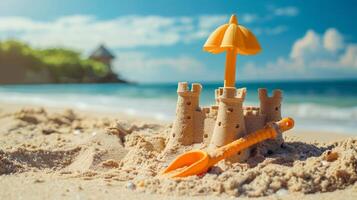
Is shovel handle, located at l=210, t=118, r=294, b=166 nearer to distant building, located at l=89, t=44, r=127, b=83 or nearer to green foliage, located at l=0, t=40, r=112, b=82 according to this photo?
green foliage, located at l=0, t=40, r=112, b=82

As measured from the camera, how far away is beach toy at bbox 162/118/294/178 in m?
4.47

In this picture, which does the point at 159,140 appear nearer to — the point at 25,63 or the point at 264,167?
the point at 264,167

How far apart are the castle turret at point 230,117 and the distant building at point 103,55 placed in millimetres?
50133

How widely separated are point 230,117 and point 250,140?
29cm

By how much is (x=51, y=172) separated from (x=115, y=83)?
5401 centimetres

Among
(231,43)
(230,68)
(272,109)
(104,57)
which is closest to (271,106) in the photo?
(272,109)

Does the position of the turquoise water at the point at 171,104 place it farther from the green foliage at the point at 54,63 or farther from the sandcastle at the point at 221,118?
the green foliage at the point at 54,63

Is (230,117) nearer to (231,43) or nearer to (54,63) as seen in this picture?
(231,43)

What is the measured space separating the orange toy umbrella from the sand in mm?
869

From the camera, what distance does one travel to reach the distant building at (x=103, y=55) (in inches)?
2135

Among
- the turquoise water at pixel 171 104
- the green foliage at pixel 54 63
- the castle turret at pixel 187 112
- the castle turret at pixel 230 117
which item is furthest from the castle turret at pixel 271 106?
the green foliage at pixel 54 63

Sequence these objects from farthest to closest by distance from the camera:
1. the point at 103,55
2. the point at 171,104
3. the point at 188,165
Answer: the point at 103,55 → the point at 171,104 → the point at 188,165

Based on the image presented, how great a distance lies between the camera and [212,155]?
4.48 meters

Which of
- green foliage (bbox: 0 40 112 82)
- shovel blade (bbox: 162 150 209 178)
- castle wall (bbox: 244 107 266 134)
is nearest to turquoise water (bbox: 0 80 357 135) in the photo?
castle wall (bbox: 244 107 266 134)
